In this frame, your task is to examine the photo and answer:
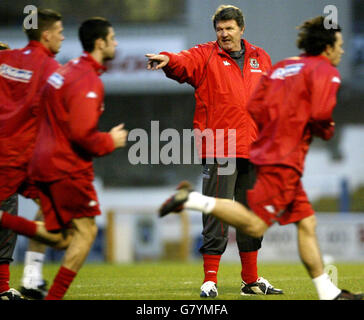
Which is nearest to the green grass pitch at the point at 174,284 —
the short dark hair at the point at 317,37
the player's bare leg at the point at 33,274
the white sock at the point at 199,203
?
the player's bare leg at the point at 33,274

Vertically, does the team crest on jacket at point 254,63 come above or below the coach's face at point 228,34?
below

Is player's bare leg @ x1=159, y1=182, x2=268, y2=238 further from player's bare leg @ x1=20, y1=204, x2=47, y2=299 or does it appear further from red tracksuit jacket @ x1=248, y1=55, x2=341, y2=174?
player's bare leg @ x1=20, y1=204, x2=47, y2=299

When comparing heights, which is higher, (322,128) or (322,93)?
(322,93)

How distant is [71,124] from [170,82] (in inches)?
571

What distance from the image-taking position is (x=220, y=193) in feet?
21.1

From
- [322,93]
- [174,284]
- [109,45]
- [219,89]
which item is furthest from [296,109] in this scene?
[174,284]

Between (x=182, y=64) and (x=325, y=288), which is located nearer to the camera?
(x=325, y=288)

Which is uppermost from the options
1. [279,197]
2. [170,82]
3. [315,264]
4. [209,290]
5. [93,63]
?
[93,63]

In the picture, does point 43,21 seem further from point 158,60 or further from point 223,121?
point 223,121

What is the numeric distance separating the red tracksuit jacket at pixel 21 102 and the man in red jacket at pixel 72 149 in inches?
21.2

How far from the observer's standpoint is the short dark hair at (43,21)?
18.9ft

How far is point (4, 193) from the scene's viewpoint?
5.78m

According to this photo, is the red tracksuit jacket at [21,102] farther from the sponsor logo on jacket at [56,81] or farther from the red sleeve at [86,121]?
the red sleeve at [86,121]
